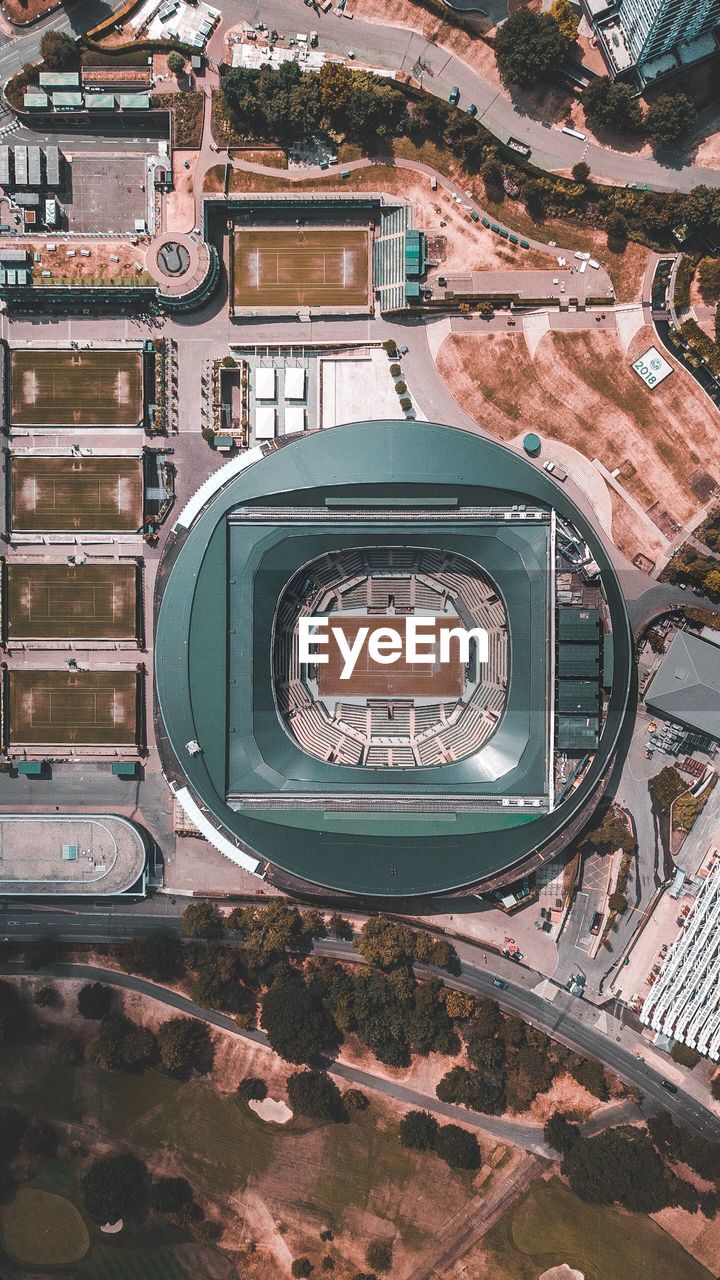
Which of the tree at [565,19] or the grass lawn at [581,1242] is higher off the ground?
the tree at [565,19]

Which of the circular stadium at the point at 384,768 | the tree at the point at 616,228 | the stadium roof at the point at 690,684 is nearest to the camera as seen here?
the circular stadium at the point at 384,768

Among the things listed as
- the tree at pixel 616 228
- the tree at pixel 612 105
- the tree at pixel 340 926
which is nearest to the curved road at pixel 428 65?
the tree at pixel 612 105

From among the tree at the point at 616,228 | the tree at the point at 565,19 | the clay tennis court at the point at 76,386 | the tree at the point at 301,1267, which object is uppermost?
the tree at the point at 565,19

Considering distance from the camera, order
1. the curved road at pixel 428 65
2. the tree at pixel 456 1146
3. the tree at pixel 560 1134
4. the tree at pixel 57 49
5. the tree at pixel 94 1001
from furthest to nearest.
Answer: the tree at pixel 94 1001 → the tree at pixel 560 1134 → the tree at pixel 456 1146 → the curved road at pixel 428 65 → the tree at pixel 57 49

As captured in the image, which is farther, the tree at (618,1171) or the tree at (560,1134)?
the tree at (560,1134)

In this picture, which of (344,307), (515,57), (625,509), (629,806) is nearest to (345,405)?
(344,307)

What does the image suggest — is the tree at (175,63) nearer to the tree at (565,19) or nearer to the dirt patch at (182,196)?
the dirt patch at (182,196)

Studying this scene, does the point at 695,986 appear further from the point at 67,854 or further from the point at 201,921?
the point at 67,854
